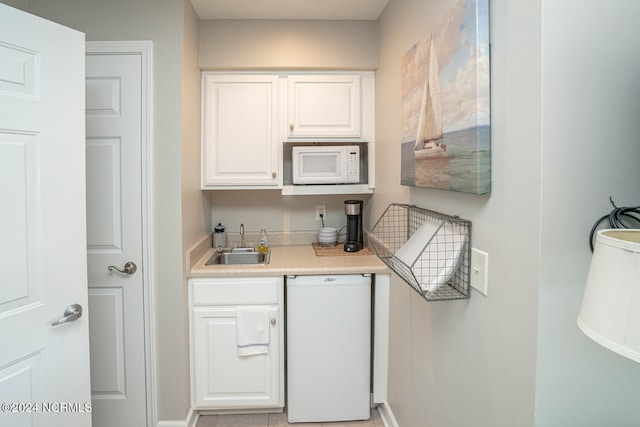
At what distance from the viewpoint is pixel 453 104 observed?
1099 mm

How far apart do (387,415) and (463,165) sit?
63.9 inches

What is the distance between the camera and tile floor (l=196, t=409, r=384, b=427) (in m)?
2.04

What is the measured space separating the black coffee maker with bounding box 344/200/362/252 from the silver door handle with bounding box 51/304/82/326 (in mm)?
1543

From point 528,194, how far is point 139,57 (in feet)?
6.26

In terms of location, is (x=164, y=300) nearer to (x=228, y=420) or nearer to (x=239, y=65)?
(x=228, y=420)

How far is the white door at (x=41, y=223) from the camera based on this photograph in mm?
1136

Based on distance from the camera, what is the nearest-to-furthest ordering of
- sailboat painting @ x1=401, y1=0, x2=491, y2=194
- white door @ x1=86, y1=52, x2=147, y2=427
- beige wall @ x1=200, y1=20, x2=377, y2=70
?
sailboat painting @ x1=401, y1=0, x2=491, y2=194 < white door @ x1=86, y1=52, x2=147, y2=427 < beige wall @ x1=200, y1=20, x2=377, y2=70

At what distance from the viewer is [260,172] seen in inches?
92.0

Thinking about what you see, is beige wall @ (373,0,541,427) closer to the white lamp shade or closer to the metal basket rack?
the metal basket rack

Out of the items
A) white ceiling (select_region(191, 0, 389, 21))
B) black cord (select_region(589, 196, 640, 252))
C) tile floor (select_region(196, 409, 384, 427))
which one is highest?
white ceiling (select_region(191, 0, 389, 21))

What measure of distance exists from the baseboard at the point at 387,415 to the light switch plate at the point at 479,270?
122 cm

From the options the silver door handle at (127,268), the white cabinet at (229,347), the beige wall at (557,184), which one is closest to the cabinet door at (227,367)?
the white cabinet at (229,347)

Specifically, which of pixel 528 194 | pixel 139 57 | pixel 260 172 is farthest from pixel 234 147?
pixel 528 194

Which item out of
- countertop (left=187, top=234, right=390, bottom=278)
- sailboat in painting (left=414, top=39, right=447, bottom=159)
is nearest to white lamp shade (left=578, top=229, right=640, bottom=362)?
sailboat in painting (left=414, top=39, right=447, bottom=159)
